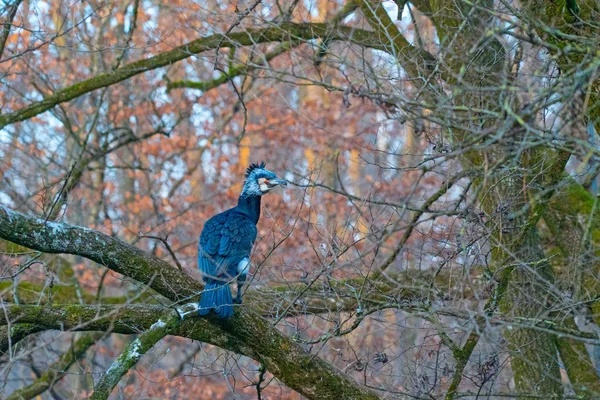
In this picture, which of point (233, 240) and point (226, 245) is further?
point (233, 240)

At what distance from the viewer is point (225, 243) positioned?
751 cm

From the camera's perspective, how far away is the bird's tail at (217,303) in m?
5.62

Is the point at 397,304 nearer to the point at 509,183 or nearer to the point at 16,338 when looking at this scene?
the point at 509,183

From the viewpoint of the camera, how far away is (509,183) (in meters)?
6.89

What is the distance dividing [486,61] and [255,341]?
3.36 meters

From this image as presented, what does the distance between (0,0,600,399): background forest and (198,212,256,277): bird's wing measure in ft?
0.95

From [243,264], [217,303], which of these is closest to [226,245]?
[243,264]

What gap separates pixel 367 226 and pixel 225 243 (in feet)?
5.17

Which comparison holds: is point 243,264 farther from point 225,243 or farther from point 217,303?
point 217,303

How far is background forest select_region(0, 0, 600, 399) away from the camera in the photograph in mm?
4617

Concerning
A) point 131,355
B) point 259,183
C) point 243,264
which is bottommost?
point 131,355

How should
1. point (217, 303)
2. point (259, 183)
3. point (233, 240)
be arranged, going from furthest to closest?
point (259, 183), point (233, 240), point (217, 303)

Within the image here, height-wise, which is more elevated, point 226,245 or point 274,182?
point 274,182

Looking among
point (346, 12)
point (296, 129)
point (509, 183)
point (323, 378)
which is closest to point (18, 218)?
point (323, 378)
